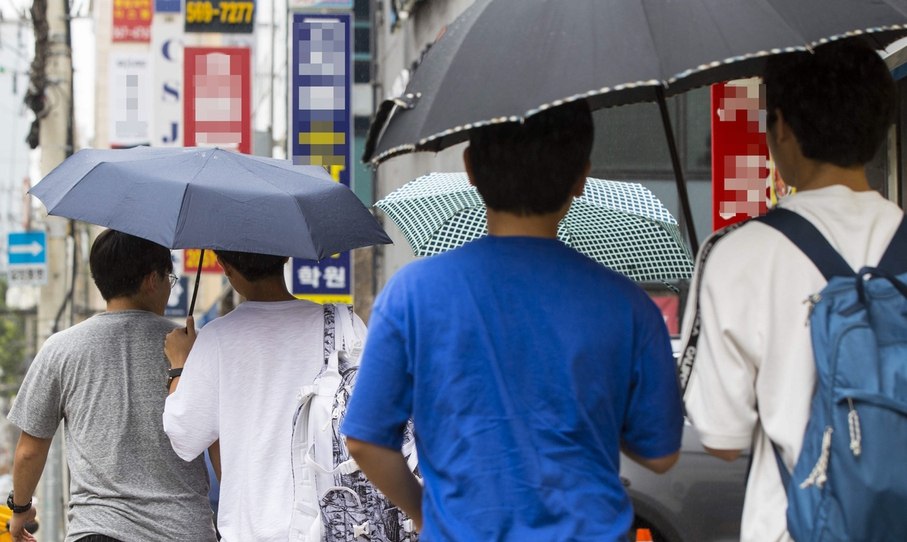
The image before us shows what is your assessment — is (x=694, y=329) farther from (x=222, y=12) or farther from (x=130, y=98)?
(x=130, y=98)

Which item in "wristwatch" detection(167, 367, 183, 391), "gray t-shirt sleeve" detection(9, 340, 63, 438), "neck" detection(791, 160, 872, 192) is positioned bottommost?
"gray t-shirt sleeve" detection(9, 340, 63, 438)

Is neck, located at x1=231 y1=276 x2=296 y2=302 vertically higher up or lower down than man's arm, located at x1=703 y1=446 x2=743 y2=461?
higher up

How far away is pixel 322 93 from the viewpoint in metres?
12.4

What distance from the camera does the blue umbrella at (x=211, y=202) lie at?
11.8 ft

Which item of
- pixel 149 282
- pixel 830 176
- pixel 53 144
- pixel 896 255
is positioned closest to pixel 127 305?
pixel 149 282

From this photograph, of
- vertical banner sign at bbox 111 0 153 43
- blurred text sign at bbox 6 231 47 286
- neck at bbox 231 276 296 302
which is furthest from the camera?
vertical banner sign at bbox 111 0 153 43

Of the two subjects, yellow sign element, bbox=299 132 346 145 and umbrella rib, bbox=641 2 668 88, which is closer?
umbrella rib, bbox=641 2 668 88

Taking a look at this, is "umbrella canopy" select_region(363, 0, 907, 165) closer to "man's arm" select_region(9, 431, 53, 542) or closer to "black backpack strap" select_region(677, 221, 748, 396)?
"black backpack strap" select_region(677, 221, 748, 396)

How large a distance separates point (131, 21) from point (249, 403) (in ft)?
78.0

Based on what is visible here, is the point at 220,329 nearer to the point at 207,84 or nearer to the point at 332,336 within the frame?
the point at 332,336

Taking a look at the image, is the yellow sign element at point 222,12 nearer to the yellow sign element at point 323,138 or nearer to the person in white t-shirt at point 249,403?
the yellow sign element at point 323,138

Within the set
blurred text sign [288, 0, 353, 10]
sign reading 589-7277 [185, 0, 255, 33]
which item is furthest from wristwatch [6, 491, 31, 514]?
sign reading 589-7277 [185, 0, 255, 33]

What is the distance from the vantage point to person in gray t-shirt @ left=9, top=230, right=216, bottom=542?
369 centimetres

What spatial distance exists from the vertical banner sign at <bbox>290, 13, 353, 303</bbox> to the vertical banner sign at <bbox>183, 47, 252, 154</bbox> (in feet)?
2.22
